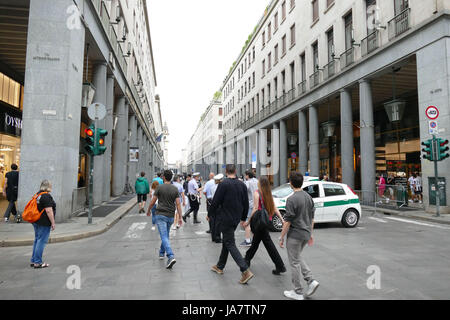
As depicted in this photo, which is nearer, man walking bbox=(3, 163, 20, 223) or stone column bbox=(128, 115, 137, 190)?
man walking bbox=(3, 163, 20, 223)

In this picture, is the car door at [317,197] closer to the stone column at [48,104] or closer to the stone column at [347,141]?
the stone column at [48,104]

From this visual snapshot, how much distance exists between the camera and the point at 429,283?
15.0 ft

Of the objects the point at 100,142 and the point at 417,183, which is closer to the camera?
the point at 100,142

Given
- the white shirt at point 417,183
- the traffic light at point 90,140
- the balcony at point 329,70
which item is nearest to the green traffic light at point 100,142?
the traffic light at point 90,140

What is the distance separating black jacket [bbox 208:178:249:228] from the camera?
4852 millimetres

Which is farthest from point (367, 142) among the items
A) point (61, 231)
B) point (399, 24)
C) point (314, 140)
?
point (61, 231)

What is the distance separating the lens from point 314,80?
23.6 meters

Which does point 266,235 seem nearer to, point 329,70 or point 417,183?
point 417,183

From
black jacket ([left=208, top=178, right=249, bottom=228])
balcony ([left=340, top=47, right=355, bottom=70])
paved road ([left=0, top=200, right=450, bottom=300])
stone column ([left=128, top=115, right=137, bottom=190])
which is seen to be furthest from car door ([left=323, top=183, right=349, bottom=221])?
stone column ([left=128, top=115, right=137, bottom=190])

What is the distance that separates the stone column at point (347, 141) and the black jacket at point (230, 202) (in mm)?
16242

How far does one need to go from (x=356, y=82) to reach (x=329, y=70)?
339 centimetres

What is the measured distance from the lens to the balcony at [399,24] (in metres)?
14.8

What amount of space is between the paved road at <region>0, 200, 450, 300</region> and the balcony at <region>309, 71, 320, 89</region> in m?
16.9

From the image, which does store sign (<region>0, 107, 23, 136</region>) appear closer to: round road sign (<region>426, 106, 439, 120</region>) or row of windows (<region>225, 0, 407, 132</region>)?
round road sign (<region>426, 106, 439, 120</region>)
